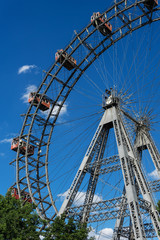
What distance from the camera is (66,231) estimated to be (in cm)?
1991

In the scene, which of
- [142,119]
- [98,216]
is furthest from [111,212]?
[142,119]

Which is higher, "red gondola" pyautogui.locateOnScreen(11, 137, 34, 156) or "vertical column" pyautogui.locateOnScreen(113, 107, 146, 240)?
"red gondola" pyautogui.locateOnScreen(11, 137, 34, 156)

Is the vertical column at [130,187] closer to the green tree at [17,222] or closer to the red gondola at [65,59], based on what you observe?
the green tree at [17,222]

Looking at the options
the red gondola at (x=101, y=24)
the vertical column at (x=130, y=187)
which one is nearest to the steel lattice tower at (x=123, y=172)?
the vertical column at (x=130, y=187)

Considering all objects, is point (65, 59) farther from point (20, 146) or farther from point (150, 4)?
point (20, 146)

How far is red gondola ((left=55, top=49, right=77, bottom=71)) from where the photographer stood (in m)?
29.0

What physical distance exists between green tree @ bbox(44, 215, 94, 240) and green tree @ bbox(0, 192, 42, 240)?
99cm

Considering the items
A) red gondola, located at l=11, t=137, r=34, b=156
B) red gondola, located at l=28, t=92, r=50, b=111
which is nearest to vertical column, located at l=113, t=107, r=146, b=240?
red gondola, located at l=28, t=92, r=50, b=111

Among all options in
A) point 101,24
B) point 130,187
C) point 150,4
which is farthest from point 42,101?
point 130,187

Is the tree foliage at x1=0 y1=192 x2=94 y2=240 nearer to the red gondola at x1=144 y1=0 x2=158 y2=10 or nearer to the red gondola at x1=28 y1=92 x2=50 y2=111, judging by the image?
the red gondola at x1=28 y1=92 x2=50 y2=111

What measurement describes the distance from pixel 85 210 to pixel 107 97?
34.5 feet

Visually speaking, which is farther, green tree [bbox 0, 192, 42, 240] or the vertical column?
green tree [bbox 0, 192, 42, 240]

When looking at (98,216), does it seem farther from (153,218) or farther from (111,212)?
(153,218)

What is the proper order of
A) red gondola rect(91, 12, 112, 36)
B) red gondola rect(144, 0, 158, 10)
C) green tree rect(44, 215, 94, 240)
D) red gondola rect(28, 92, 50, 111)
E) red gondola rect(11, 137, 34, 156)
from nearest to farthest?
green tree rect(44, 215, 94, 240) → red gondola rect(144, 0, 158, 10) → red gondola rect(91, 12, 112, 36) → red gondola rect(11, 137, 34, 156) → red gondola rect(28, 92, 50, 111)
